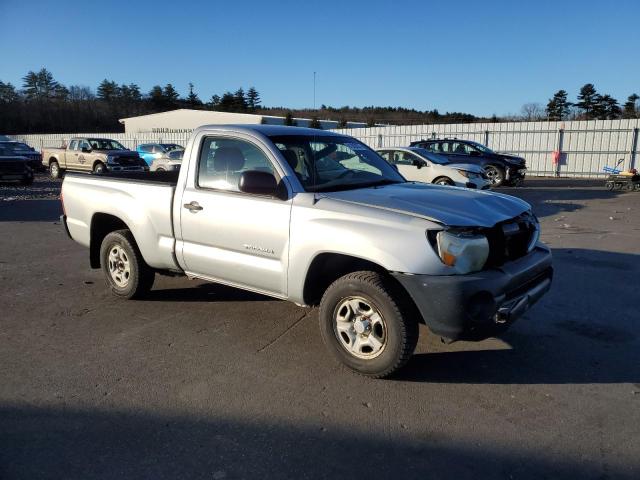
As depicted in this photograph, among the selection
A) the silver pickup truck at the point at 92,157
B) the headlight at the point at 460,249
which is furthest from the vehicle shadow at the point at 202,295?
the silver pickup truck at the point at 92,157

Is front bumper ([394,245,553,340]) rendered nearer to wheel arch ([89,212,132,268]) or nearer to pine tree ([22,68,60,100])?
wheel arch ([89,212,132,268])

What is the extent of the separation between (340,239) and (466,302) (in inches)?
39.3

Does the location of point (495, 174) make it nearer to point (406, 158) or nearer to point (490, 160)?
point (490, 160)

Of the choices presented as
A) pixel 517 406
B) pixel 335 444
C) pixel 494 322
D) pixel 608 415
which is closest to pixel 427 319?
pixel 494 322

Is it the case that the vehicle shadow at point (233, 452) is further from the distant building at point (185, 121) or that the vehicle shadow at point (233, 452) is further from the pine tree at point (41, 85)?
the pine tree at point (41, 85)

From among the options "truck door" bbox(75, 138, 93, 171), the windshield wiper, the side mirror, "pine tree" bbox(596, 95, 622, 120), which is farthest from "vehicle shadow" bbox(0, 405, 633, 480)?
"pine tree" bbox(596, 95, 622, 120)

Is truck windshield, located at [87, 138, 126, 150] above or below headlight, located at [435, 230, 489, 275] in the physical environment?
above

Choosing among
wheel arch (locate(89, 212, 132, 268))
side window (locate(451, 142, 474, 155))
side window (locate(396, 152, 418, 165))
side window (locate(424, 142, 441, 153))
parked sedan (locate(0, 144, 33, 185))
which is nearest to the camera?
wheel arch (locate(89, 212, 132, 268))

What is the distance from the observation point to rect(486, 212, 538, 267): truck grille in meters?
3.69

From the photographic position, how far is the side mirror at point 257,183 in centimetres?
406

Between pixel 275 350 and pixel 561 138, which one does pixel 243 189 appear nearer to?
pixel 275 350

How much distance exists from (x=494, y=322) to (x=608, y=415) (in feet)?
3.00

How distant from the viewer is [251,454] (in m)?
2.90

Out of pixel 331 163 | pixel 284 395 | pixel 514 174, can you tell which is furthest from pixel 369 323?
pixel 514 174
